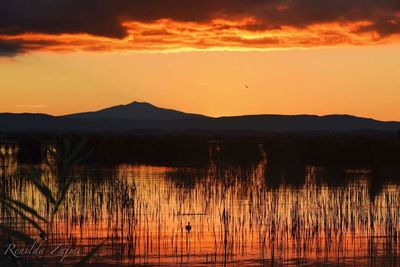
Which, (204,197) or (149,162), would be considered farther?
(149,162)

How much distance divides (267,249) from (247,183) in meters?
11.2

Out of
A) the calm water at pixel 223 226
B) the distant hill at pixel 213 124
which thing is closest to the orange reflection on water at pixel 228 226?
the calm water at pixel 223 226

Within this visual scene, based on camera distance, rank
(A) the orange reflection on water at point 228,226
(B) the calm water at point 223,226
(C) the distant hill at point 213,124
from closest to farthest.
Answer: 1. (B) the calm water at point 223,226
2. (A) the orange reflection on water at point 228,226
3. (C) the distant hill at point 213,124

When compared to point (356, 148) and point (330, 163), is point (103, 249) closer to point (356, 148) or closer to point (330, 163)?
point (330, 163)

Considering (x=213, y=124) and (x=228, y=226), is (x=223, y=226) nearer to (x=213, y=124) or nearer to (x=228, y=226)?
(x=228, y=226)

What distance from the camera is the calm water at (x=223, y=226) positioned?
1376 cm

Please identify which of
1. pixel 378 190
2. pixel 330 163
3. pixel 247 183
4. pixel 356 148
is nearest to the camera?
pixel 378 190

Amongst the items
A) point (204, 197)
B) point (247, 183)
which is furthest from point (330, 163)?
point (204, 197)

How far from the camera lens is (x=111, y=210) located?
17828 millimetres

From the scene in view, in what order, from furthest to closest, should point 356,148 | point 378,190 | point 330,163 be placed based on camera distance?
1. point 356,148
2. point 330,163
3. point 378,190

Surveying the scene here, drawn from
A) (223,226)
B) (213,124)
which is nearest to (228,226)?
(223,226)

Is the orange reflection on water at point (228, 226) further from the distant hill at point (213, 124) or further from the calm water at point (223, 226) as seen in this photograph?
the distant hill at point (213, 124)

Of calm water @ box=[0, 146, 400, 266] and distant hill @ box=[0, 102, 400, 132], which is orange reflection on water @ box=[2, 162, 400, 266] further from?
distant hill @ box=[0, 102, 400, 132]

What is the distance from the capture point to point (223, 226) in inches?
656
